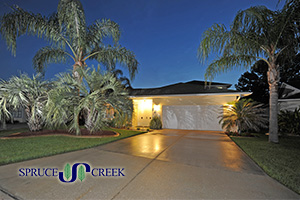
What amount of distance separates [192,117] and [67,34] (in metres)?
10.00

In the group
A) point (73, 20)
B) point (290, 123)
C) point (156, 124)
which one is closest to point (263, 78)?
point (290, 123)

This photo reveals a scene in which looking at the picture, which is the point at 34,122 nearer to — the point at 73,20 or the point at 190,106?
the point at 73,20

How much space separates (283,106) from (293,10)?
8675mm

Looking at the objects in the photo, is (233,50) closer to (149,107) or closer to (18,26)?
(149,107)

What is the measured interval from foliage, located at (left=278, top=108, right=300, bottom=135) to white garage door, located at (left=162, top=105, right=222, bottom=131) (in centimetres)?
344

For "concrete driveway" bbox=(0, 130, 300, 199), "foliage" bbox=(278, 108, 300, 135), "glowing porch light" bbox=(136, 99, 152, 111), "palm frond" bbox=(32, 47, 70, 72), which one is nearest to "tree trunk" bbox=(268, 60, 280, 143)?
"foliage" bbox=(278, 108, 300, 135)

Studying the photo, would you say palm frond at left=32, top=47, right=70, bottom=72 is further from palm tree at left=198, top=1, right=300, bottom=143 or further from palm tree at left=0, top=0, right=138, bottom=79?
palm tree at left=198, top=1, right=300, bottom=143

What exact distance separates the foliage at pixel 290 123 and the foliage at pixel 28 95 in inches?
530

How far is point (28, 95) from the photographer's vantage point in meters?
6.66

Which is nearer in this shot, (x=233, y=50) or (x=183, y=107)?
(x=233, y=50)

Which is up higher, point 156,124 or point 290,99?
point 290,99

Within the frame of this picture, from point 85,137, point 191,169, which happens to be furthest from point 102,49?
point 191,169

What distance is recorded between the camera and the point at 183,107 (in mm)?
11000

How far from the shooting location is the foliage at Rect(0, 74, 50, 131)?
20.3ft
